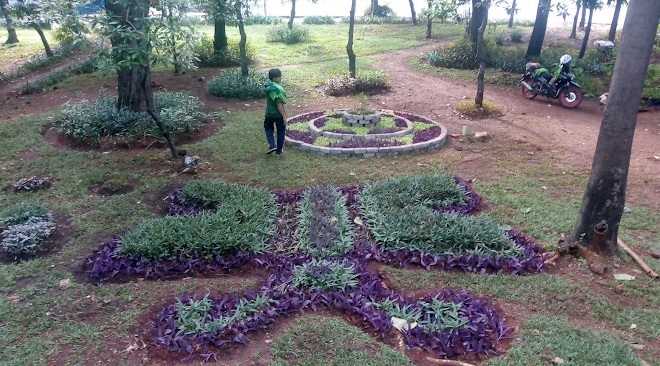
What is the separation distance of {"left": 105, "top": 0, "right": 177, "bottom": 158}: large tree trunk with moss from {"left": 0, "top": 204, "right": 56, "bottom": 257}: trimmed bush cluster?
6.69ft

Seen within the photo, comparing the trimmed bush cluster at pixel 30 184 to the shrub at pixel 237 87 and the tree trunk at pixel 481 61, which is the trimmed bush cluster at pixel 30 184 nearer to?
the shrub at pixel 237 87

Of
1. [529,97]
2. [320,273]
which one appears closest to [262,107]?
[529,97]

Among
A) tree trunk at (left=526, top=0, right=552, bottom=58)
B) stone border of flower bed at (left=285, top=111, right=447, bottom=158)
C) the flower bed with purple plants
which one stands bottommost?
the flower bed with purple plants

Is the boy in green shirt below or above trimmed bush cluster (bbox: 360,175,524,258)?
above

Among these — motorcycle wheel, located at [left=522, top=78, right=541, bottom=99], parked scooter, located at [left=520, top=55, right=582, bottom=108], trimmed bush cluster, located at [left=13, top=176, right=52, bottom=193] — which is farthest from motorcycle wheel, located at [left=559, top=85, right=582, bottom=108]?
trimmed bush cluster, located at [left=13, top=176, right=52, bottom=193]

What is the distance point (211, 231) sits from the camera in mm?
4965

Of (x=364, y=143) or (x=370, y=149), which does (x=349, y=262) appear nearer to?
(x=370, y=149)

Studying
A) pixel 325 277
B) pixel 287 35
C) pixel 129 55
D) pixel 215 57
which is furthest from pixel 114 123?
pixel 287 35

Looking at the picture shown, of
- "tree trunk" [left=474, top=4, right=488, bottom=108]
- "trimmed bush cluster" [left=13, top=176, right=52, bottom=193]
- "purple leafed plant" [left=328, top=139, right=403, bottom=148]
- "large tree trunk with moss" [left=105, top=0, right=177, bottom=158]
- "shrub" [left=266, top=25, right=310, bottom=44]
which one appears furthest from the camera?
"shrub" [left=266, top=25, right=310, bottom=44]

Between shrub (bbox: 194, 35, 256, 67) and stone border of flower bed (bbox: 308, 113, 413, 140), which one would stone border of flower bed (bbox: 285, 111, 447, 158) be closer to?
stone border of flower bed (bbox: 308, 113, 413, 140)

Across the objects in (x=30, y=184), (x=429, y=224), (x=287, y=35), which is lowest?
(x=30, y=184)

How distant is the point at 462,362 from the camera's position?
11.2 feet

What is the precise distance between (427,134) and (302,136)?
2187 millimetres

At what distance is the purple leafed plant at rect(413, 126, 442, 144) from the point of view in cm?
831
